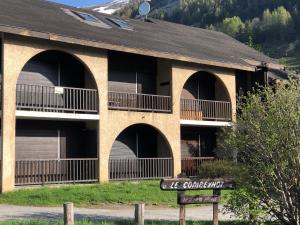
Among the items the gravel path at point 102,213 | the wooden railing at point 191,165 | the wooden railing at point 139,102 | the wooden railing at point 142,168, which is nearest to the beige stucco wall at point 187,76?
the wooden railing at point 139,102

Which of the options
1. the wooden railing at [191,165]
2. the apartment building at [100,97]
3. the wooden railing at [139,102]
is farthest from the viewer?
the wooden railing at [191,165]

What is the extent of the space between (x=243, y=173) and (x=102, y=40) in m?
11.1

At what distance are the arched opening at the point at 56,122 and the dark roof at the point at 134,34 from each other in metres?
1.38

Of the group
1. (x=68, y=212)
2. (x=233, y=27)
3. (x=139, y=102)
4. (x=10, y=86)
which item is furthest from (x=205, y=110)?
(x=233, y=27)

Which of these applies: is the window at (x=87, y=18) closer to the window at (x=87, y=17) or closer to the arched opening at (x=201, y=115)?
the window at (x=87, y=17)

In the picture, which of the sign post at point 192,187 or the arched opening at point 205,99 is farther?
the arched opening at point 205,99

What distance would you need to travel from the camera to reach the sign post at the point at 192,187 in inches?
447

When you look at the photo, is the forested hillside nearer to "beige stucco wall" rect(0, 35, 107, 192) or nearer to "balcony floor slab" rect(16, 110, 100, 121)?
"balcony floor slab" rect(16, 110, 100, 121)

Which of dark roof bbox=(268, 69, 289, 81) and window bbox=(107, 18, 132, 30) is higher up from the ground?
window bbox=(107, 18, 132, 30)

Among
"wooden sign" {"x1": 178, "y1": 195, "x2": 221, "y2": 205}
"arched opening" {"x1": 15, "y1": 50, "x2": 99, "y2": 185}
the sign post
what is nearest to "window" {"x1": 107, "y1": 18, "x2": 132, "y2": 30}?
"arched opening" {"x1": 15, "y1": 50, "x2": 99, "y2": 185}

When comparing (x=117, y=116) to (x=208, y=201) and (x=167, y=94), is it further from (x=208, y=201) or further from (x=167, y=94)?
(x=208, y=201)

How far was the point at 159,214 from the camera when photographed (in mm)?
14953

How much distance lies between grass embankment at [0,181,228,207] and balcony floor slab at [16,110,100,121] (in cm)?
258

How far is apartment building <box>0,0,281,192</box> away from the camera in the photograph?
19719 millimetres
